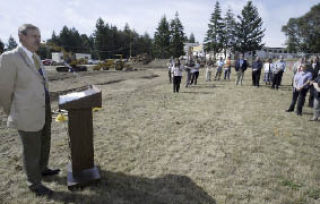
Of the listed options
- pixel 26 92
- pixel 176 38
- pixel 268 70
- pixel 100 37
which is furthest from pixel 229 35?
pixel 26 92

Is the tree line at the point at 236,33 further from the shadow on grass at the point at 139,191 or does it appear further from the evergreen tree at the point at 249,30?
the shadow on grass at the point at 139,191

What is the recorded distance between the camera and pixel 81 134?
318cm

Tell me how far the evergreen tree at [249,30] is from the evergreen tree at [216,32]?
5.02 metres

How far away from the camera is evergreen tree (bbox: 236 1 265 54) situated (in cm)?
6900

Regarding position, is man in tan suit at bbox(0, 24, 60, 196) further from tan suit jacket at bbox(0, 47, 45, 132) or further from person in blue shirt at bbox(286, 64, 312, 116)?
person in blue shirt at bbox(286, 64, 312, 116)

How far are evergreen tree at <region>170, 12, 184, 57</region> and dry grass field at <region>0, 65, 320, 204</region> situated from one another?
65.8 m

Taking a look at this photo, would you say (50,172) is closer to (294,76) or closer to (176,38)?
(294,76)

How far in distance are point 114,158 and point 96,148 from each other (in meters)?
0.63

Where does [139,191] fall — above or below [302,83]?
below

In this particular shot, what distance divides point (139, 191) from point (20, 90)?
77.7 inches

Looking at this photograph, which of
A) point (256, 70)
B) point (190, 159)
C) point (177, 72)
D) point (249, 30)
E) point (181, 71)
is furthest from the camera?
point (249, 30)

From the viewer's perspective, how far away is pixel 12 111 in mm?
2738

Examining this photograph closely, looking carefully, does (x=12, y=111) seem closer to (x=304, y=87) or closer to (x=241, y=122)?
(x=241, y=122)

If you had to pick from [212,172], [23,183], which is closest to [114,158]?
[23,183]
